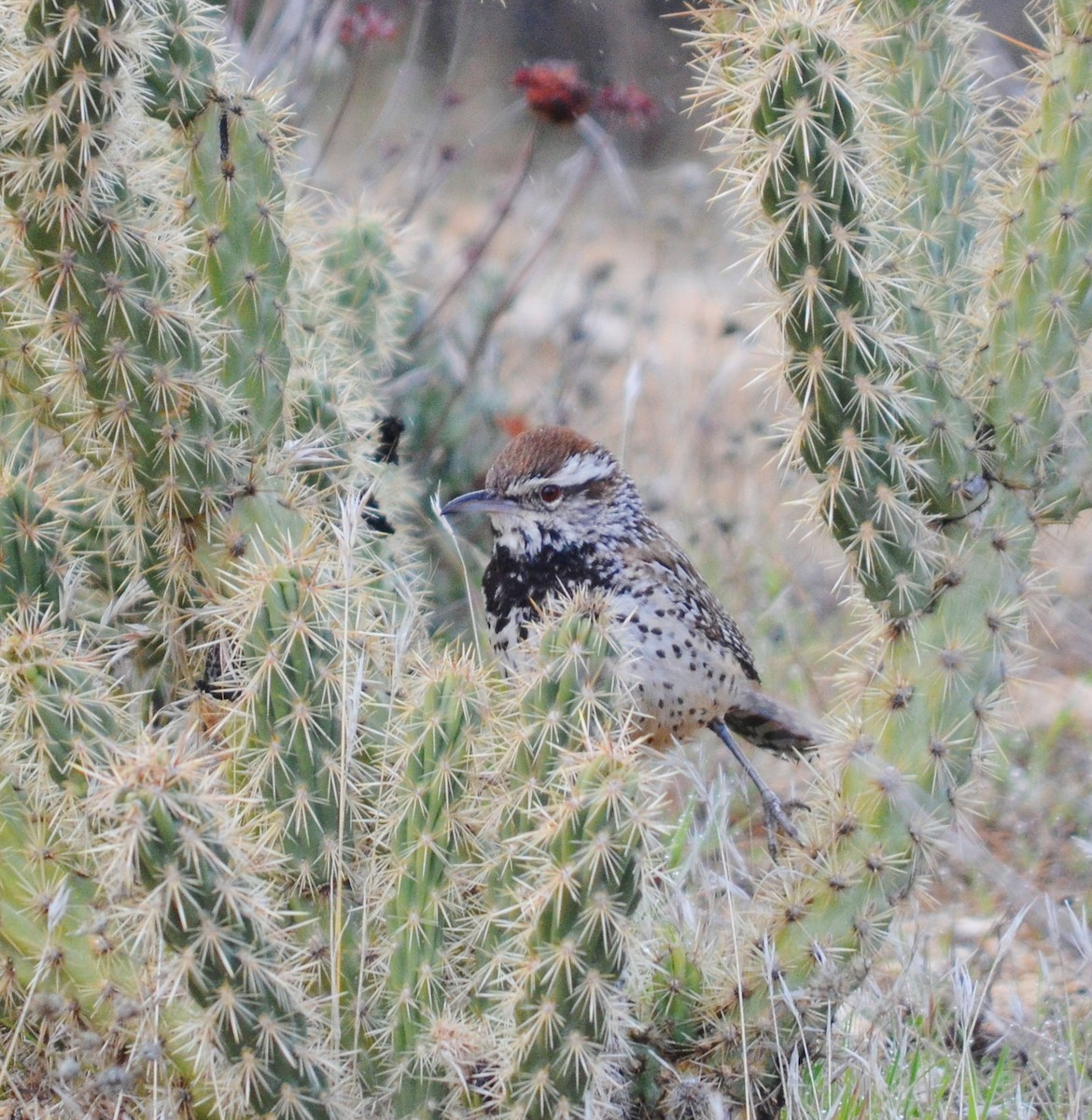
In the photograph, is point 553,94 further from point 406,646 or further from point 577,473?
point 406,646

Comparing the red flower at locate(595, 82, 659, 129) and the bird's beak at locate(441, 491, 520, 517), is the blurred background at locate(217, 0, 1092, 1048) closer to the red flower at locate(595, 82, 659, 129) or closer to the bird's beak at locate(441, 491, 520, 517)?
the red flower at locate(595, 82, 659, 129)

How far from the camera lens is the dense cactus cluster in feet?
7.27

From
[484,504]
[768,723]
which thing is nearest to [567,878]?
[484,504]

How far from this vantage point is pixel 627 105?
200 inches

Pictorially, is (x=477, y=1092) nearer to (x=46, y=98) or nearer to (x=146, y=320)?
(x=146, y=320)

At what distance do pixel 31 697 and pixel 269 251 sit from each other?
117 centimetres

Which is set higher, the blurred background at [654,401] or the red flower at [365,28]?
the red flower at [365,28]

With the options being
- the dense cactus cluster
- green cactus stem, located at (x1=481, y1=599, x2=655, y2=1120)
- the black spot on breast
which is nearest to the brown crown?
the black spot on breast

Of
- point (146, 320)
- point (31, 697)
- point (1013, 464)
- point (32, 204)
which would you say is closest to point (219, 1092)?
point (31, 697)

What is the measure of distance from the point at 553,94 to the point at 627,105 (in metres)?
0.46

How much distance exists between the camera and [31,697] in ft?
7.96

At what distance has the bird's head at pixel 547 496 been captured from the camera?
3.57 m

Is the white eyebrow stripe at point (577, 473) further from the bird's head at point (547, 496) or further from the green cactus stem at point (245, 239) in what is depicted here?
the green cactus stem at point (245, 239)

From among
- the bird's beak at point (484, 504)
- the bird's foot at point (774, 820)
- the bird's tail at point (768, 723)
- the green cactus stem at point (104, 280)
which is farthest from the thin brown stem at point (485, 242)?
the bird's foot at point (774, 820)
